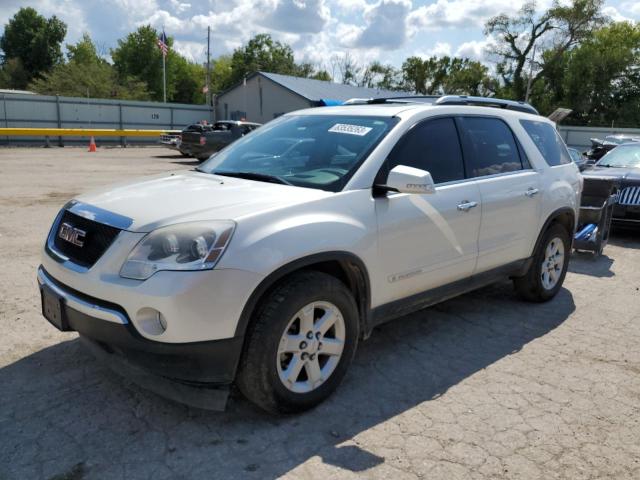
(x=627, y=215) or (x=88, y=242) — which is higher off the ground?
(x=88, y=242)

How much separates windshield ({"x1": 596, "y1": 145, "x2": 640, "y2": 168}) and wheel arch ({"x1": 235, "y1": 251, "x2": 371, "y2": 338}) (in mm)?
7716

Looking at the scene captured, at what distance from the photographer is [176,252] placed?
268 cm

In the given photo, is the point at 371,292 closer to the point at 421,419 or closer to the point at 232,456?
the point at 421,419

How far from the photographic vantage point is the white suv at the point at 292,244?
266 cm

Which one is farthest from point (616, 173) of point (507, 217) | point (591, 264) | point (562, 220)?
point (507, 217)

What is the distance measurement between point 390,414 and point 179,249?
1556 mm

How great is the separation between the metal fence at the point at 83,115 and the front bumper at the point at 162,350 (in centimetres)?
2708

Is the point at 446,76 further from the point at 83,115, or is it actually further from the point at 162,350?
the point at 162,350

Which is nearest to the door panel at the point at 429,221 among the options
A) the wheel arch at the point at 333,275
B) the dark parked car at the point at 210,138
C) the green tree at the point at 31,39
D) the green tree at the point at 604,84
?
the wheel arch at the point at 333,275

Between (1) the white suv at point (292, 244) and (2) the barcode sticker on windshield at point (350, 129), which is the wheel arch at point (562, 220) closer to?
(1) the white suv at point (292, 244)

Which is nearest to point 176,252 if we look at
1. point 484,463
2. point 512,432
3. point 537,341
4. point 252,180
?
point 252,180

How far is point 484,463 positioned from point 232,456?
128 centimetres

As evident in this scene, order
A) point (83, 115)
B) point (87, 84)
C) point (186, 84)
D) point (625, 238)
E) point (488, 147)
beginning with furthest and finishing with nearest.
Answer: point (186, 84) → point (87, 84) → point (83, 115) → point (625, 238) → point (488, 147)

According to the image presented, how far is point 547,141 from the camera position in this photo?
5.28 m
